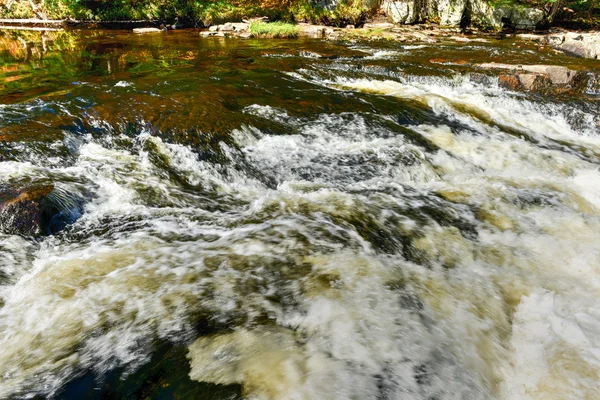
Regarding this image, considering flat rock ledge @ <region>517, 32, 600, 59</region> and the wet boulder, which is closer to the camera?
flat rock ledge @ <region>517, 32, 600, 59</region>

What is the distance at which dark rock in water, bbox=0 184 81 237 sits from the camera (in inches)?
126

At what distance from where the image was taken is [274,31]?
15711mm

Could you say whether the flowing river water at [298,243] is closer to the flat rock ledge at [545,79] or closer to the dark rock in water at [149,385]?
the dark rock in water at [149,385]

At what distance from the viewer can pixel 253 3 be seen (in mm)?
20219

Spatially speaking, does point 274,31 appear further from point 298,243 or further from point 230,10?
point 298,243

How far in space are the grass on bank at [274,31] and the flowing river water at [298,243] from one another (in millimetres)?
9227

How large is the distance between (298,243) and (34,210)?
2459 millimetres

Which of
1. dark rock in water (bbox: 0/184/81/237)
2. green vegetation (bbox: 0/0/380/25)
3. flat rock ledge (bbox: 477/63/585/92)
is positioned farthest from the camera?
green vegetation (bbox: 0/0/380/25)

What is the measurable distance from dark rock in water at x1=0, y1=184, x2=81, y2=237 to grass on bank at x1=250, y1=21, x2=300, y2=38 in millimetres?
14005

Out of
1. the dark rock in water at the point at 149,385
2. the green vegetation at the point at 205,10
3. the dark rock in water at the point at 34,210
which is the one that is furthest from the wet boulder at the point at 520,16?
the dark rock in water at the point at 149,385

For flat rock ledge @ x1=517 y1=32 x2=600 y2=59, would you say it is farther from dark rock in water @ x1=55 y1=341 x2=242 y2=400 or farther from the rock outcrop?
dark rock in water @ x1=55 y1=341 x2=242 y2=400

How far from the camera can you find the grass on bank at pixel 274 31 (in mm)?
15516

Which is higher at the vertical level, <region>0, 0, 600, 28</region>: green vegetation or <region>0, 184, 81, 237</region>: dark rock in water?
<region>0, 0, 600, 28</region>: green vegetation

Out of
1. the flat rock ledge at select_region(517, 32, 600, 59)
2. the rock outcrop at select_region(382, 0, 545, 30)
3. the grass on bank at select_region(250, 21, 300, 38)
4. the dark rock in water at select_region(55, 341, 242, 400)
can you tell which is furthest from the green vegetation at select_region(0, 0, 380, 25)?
the dark rock in water at select_region(55, 341, 242, 400)
